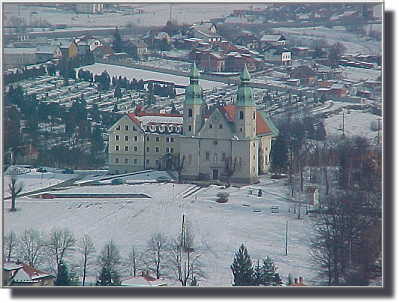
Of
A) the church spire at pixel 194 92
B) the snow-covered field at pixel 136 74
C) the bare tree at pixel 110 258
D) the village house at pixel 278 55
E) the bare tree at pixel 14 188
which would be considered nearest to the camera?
the bare tree at pixel 110 258

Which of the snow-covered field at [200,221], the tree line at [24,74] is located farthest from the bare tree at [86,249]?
the tree line at [24,74]

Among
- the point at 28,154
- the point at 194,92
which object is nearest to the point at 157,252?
the point at 194,92

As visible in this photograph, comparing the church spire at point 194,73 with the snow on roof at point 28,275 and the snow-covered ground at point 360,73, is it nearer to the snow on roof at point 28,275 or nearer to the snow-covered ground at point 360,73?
the snow-covered ground at point 360,73

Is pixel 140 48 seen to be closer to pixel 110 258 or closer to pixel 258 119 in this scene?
pixel 258 119

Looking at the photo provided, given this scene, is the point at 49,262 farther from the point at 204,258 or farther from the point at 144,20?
the point at 144,20

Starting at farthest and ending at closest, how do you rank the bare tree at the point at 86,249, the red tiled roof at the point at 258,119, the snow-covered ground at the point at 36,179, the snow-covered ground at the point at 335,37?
1. the snow-covered ground at the point at 335,37
2. the red tiled roof at the point at 258,119
3. the snow-covered ground at the point at 36,179
4. the bare tree at the point at 86,249

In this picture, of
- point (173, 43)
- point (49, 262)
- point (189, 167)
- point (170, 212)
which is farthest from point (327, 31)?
point (49, 262)

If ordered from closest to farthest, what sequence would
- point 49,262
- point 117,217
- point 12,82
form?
point 49,262, point 117,217, point 12,82
